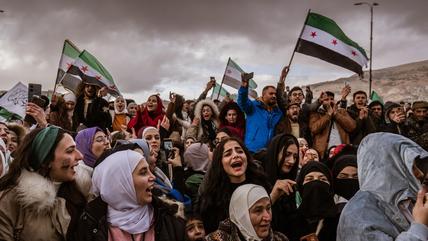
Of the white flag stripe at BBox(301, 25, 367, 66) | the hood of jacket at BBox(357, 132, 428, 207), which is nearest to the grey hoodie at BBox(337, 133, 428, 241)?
the hood of jacket at BBox(357, 132, 428, 207)

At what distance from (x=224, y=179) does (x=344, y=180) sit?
1.16m

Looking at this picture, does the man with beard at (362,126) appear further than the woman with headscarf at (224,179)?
Yes

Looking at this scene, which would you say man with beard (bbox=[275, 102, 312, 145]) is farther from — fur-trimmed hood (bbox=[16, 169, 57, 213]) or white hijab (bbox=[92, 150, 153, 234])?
fur-trimmed hood (bbox=[16, 169, 57, 213])

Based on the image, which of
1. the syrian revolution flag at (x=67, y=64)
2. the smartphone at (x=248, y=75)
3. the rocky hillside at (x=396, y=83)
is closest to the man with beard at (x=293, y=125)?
the smartphone at (x=248, y=75)

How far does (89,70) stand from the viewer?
9.09 metres

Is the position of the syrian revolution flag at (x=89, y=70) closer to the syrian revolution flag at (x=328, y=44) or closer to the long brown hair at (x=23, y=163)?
the syrian revolution flag at (x=328, y=44)

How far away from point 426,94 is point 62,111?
5461 centimetres

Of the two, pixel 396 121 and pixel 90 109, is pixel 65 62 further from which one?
pixel 396 121

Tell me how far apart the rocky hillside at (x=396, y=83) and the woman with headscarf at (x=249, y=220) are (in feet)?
165

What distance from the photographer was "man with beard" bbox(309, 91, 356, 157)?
23.5 feet

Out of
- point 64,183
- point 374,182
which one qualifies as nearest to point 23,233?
point 64,183

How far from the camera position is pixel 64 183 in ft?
10.3

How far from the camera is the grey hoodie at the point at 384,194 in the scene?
238 centimetres

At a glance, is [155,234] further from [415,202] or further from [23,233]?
[415,202]
